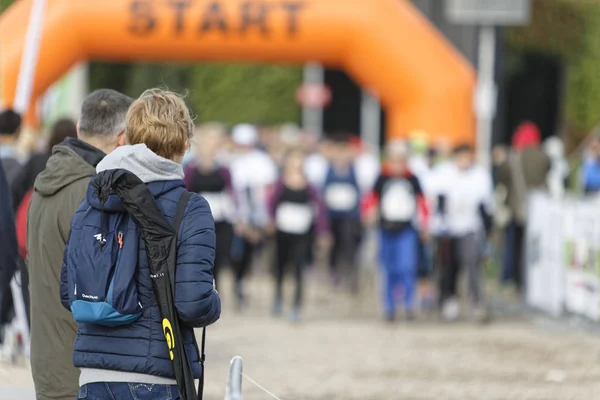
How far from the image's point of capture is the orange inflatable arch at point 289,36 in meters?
14.2

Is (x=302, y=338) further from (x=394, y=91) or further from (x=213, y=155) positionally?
(x=394, y=91)

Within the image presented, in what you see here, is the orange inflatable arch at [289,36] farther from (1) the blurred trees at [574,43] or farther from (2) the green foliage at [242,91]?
(2) the green foliage at [242,91]

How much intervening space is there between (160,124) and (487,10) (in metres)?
11.1

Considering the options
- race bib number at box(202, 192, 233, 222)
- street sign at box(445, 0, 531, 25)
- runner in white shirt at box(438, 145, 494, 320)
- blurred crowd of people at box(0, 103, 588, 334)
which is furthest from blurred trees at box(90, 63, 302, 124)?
race bib number at box(202, 192, 233, 222)

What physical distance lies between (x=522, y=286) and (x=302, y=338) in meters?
3.94

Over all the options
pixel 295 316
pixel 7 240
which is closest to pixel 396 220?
pixel 295 316

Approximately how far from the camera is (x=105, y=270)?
3664 millimetres

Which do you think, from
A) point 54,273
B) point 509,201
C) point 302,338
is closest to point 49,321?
point 54,273

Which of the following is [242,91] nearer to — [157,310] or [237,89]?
[237,89]

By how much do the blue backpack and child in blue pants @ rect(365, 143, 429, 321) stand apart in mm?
8081

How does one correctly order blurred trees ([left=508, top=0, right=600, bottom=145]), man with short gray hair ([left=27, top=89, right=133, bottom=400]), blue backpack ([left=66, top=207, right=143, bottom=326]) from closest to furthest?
blue backpack ([left=66, top=207, right=143, bottom=326])
man with short gray hair ([left=27, top=89, right=133, bottom=400])
blurred trees ([left=508, top=0, right=600, bottom=145])

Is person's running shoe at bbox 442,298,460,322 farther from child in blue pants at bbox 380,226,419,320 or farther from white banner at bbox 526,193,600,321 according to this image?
white banner at bbox 526,193,600,321

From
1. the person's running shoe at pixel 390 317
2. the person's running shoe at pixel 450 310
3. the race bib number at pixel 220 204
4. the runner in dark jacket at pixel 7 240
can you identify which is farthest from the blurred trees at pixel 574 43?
the runner in dark jacket at pixel 7 240

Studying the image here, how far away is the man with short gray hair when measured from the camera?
4363 millimetres
